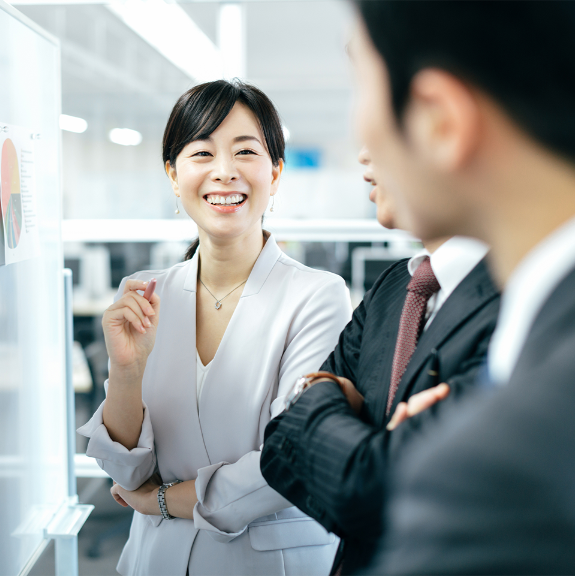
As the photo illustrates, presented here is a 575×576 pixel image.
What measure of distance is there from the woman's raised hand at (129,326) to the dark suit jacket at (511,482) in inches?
45.0

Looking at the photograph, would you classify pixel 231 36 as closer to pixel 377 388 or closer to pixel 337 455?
pixel 377 388

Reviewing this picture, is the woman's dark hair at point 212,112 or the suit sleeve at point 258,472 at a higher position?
the woman's dark hair at point 212,112

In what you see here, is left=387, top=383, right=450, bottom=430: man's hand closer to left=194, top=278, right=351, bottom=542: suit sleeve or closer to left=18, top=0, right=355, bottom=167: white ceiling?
left=194, top=278, right=351, bottom=542: suit sleeve

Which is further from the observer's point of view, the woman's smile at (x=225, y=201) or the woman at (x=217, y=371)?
the woman's smile at (x=225, y=201)

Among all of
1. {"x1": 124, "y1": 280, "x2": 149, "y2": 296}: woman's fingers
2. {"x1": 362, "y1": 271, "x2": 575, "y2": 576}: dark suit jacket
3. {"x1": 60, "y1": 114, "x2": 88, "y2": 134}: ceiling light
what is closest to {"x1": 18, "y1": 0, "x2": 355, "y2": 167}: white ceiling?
{"x1": 60, "y1": 114, "x2": 88, "y2": 134}: ceiling light

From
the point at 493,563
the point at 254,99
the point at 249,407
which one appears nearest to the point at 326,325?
the point at 249,407

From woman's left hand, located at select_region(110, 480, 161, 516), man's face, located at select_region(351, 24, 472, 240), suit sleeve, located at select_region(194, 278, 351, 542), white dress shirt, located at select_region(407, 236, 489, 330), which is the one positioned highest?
man's face, located at select_region(351, 24, 472, 240)

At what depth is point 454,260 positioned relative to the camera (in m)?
0.93

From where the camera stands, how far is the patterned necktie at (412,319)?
954 mm

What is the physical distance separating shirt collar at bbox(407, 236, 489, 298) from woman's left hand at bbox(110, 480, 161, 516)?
937 millimetres

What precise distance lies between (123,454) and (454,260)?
96 cm

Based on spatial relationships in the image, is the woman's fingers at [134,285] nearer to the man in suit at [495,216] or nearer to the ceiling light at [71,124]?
the man in suit at [495,216]

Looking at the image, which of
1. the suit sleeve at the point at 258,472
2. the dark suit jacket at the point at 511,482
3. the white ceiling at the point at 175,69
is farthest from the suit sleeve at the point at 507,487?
the white ceiling at the point at 175,69

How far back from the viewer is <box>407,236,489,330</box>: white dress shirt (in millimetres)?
912
